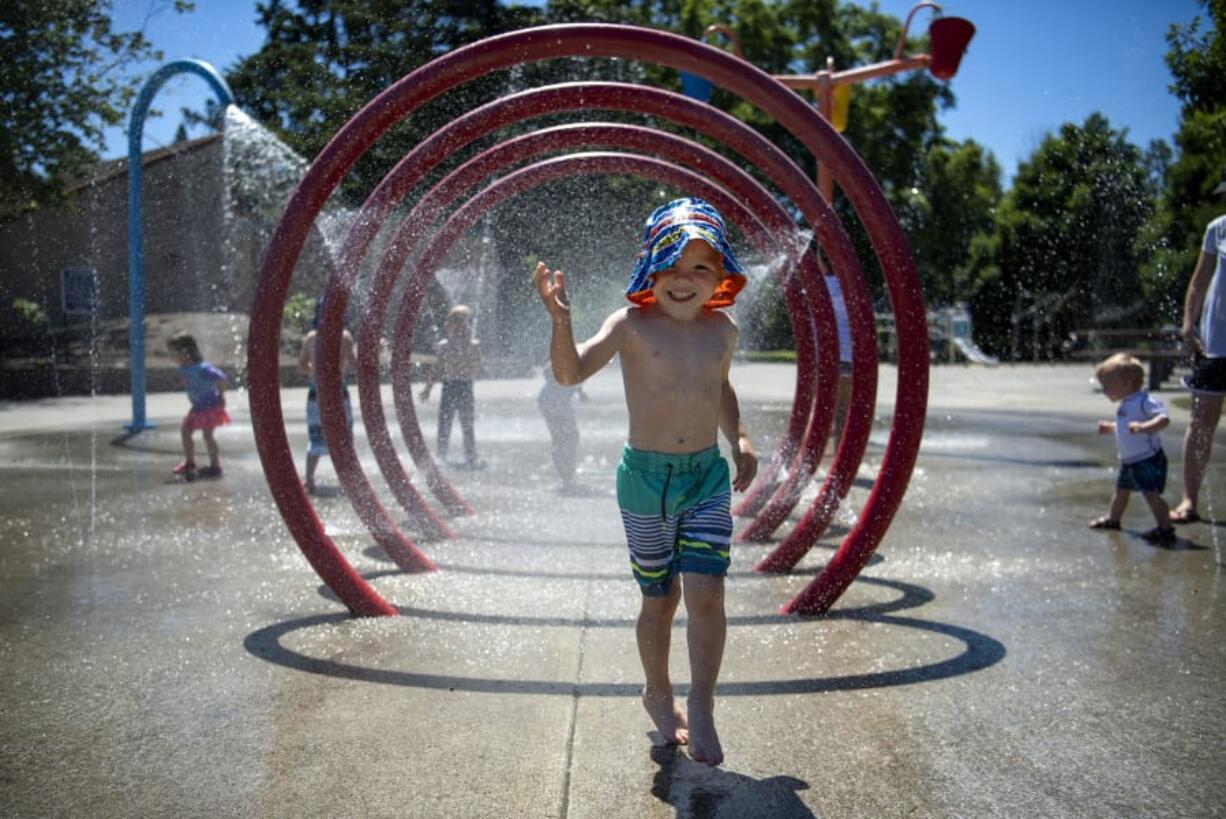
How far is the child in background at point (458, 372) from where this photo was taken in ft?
28.6

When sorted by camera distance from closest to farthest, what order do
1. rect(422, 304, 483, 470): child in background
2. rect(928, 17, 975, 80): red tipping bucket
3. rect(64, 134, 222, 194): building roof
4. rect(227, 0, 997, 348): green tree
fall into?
1. rect(227, 0, 997, 348): green tree
2. rect(422, 304, 483, 470): child in background
3. rect(928, 17, 975, 80): red tipping bucket
4. rect(64, 134, 222, 194): building roof

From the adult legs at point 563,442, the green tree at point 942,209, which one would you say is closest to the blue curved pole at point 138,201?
the adult legs at point 563,442

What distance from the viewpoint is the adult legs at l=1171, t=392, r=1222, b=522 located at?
244 inches

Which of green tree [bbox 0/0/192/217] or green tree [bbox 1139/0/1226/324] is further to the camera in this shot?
green tree [bbox 1139/0/1226/324]

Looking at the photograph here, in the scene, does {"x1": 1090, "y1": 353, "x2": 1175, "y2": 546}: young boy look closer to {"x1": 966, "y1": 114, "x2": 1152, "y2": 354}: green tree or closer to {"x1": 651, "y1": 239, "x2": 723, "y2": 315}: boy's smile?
{"x1": 651, "y1": 239, "x2": 723, "y2": 315}: boy's smile

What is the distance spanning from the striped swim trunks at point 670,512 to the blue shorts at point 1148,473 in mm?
3895

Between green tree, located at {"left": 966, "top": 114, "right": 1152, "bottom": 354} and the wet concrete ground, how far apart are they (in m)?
31.0

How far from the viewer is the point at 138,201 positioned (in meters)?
11.6

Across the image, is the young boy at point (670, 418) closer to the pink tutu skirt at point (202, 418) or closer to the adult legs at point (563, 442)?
the adult legs at point (563, 442)

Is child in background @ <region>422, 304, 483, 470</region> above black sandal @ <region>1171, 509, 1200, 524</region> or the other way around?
above

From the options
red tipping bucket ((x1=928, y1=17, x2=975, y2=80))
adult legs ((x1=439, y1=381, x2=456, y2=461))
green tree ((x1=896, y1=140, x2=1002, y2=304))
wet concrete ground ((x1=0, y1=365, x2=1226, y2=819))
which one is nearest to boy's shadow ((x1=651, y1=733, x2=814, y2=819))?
wet concrete ground ((x1=0, y1=365, x2=1226, y2=819))

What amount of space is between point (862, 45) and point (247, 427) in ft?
91.1

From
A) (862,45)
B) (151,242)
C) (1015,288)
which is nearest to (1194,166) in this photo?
(862,45)

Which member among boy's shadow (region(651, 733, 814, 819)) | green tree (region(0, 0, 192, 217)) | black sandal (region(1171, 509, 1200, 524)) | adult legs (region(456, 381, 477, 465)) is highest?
green tree (region(0, 0, 192, 217))
